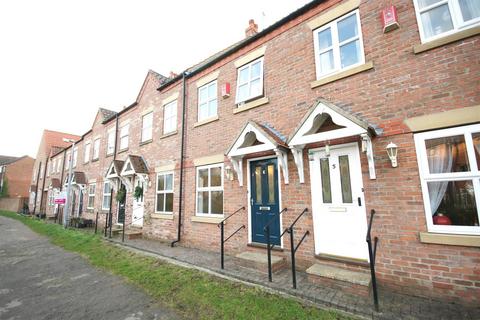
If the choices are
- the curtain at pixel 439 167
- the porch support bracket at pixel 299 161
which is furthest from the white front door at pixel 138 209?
the curtain at pixel 439 167

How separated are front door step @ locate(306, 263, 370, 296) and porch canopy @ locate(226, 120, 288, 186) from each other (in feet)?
7.14

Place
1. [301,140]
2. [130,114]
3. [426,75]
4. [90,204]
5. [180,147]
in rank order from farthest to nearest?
[90,204]
[130,114]
[180,147]
[301,140]
[426,75]

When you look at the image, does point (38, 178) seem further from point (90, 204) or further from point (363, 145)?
point (363, 145)

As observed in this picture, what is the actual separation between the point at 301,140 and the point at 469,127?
2.84m

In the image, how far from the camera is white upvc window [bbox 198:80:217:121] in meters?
8.64

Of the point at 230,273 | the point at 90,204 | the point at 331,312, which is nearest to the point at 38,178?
the point at 90,204

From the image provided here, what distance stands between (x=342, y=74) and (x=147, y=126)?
9.59 metres

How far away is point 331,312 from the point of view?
3590 millimetres

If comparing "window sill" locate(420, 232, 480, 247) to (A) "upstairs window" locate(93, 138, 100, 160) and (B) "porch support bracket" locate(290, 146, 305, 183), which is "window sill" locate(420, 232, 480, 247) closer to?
(B) "porch support bracket" locate(290, 146, 305, 183)

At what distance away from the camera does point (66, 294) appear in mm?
4770

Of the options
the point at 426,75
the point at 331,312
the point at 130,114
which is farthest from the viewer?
the point at 130,114

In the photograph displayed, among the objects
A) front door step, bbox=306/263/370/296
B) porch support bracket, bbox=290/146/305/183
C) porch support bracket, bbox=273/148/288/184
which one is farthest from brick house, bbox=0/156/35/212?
front door step, bbox=306/263/370/296

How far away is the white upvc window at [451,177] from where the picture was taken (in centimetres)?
382

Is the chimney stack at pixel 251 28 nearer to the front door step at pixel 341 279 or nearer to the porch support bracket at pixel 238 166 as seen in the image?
the porch support bracket at pixel 238 166
